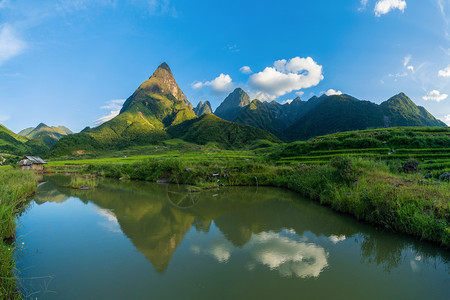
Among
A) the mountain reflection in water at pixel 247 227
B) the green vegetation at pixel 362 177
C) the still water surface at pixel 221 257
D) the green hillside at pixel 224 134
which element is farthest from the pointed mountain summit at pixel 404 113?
the still water surface at pixel 221 257

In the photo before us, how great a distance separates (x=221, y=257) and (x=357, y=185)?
28.1ft

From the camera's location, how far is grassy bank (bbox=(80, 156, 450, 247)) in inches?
282

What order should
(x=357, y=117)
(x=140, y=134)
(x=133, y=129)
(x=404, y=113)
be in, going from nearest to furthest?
(x=404, y=113) → (x=357, y=117) → (x=140, y=134) → (x=133, y=129)

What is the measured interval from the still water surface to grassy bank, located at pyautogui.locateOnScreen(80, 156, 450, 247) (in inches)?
26.3

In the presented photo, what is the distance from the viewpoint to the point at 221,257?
6305 millimetres

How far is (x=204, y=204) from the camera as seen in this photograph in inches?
511

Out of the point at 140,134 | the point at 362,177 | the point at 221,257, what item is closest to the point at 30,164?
the point at 221,257

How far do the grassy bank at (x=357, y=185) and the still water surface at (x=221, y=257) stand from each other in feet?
2.19

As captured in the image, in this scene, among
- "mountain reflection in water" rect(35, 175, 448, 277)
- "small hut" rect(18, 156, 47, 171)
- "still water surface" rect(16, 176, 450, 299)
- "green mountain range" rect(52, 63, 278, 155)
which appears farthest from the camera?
"green mountain range" rect(52, 63, 278, 155)

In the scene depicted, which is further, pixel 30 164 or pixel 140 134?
pixel 140 134

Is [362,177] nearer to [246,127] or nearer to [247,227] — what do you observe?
[247,227]

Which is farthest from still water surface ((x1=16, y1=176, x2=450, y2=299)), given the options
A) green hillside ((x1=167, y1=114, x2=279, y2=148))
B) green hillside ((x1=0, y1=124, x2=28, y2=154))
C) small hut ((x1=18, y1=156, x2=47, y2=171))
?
green hillside ((x1=0, y1=124, x2=28, y2=154))

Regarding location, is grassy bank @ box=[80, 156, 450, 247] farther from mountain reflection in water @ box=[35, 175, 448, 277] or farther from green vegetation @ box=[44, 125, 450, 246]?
mountain reflection in water @ box=[35, 175, 448, 277]

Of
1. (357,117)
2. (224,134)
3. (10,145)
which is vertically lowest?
(10,145)
